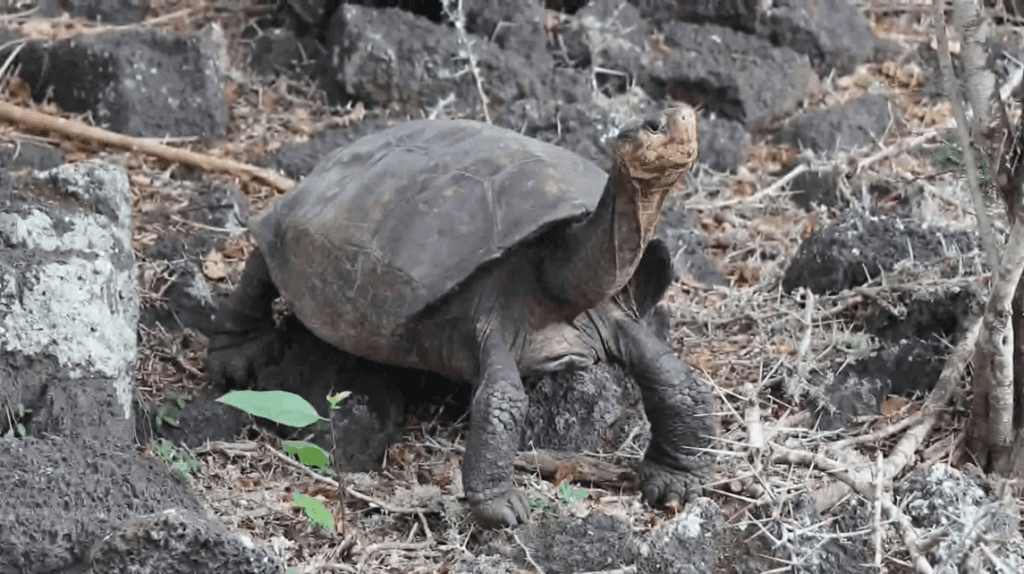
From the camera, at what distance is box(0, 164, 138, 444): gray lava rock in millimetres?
3646

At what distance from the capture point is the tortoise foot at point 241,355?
4469mm

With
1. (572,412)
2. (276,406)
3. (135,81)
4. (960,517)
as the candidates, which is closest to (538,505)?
(572,412)

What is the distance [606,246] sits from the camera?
3.68 m

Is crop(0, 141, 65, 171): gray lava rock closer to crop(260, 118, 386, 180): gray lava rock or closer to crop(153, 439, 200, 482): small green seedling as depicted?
crop(260, 118, 386, 180): gray lava rock

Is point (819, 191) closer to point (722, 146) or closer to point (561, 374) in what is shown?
point (722, 146)

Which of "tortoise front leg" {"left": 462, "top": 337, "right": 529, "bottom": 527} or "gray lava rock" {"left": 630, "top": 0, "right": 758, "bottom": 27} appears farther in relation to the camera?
"gray lava rock" {"left": 630, "top": 0, "right": 758, "bottom": 27}

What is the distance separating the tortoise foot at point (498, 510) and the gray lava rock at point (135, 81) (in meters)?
2.81

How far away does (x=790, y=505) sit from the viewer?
3.08 meters

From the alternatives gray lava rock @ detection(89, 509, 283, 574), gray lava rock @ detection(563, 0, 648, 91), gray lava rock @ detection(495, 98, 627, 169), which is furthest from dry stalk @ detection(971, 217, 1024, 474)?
gray lava rock @ detection(563, 0, 648, 91)

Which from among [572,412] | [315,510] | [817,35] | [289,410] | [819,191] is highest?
[289,410]

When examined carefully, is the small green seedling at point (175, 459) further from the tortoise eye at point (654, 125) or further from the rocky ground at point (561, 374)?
the tortoise eye at point (654, 125)

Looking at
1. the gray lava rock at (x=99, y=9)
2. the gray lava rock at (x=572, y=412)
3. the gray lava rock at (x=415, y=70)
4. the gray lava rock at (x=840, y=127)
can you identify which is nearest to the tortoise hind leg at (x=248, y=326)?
the gray lava rock at (x=572, y=412)

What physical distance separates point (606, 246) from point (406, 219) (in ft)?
1.93

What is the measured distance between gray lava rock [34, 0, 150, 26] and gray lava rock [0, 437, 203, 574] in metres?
3.72
